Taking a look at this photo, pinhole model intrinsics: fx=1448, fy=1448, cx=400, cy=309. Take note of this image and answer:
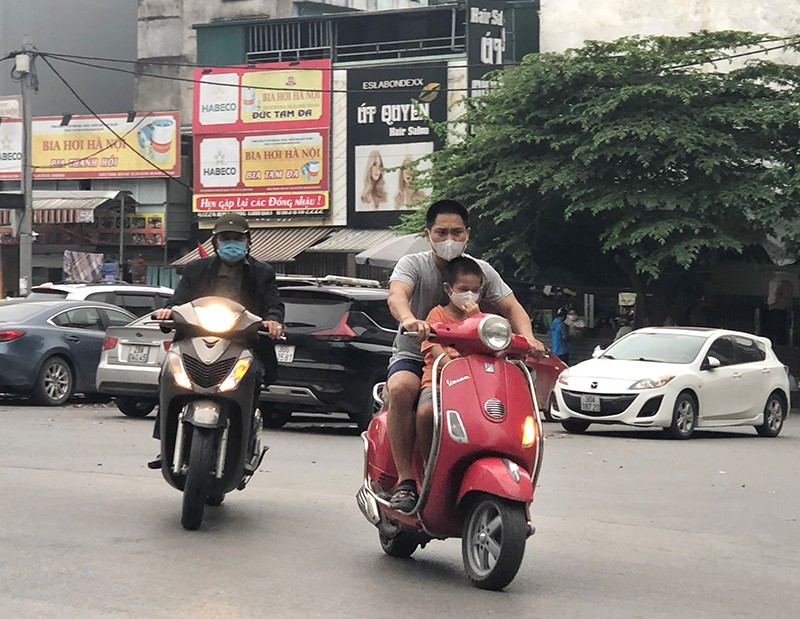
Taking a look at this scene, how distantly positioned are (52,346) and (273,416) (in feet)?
11.6

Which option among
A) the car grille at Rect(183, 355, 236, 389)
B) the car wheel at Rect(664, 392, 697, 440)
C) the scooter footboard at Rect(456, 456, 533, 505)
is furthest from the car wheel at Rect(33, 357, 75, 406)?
the scooter footboard at Rect(456, 456, 533, 505)

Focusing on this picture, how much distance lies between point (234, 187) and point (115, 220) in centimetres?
407

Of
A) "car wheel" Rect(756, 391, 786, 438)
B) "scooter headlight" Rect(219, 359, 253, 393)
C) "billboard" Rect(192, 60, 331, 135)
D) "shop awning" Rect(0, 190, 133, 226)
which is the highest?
"billboard" Rect(192, 60, 331, 135)

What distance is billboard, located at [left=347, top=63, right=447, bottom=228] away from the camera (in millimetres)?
39656

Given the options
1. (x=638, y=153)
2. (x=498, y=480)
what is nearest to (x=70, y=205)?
(x=638, y=153)

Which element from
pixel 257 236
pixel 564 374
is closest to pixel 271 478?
pixel 564 374

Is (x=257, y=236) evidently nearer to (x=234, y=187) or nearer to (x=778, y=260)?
(x=234, y=187)

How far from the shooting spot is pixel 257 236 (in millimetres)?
42281

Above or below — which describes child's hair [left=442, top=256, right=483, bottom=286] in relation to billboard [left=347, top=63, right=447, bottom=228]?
below

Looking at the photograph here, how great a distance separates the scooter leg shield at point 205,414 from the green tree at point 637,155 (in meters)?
18.8

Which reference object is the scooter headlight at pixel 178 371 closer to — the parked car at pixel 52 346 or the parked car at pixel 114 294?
the parked car at pixel 52 346

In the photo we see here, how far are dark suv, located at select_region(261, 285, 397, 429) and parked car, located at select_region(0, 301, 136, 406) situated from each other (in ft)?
12.9

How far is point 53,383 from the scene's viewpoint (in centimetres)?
1856

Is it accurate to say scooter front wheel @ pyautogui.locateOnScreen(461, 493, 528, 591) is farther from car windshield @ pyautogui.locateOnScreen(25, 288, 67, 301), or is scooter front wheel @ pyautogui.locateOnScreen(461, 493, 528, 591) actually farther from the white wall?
the white wall
